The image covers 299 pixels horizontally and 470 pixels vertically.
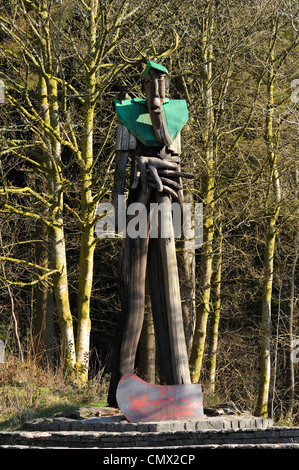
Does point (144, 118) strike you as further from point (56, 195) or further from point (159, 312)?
point (56, 195)

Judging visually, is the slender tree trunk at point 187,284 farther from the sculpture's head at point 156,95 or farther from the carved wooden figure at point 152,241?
the sculpture's head at point 156,95

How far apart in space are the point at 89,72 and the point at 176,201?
14.1 ft

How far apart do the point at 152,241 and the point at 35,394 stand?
2.97m

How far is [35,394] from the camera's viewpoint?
9.81 m

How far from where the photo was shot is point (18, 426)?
323 inches

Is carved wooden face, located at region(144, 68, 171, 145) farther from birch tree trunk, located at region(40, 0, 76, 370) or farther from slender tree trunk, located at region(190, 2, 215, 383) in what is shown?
slender tree trunk, located at region(190, 2, 215, 383)

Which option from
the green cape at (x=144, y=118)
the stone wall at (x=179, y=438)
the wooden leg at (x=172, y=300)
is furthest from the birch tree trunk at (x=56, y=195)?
the stone wall at (x=179, y=438)

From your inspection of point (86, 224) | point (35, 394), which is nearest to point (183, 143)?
point (86, 224)

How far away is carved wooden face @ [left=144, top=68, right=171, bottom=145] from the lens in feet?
26.8

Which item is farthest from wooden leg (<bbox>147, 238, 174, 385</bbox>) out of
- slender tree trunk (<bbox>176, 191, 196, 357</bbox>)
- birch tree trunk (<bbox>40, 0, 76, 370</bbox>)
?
slender tree trunk (<bbox>176, 191, 196, 357</bbox>)

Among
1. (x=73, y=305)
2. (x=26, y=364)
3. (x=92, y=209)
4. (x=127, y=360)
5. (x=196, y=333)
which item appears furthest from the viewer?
(x=73, y=305)

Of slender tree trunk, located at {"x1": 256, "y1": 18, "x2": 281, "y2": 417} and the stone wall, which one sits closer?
the stone wall

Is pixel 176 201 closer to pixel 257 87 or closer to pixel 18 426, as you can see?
pixel 18 426

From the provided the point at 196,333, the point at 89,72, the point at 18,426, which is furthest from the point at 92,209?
the point at 18,426
